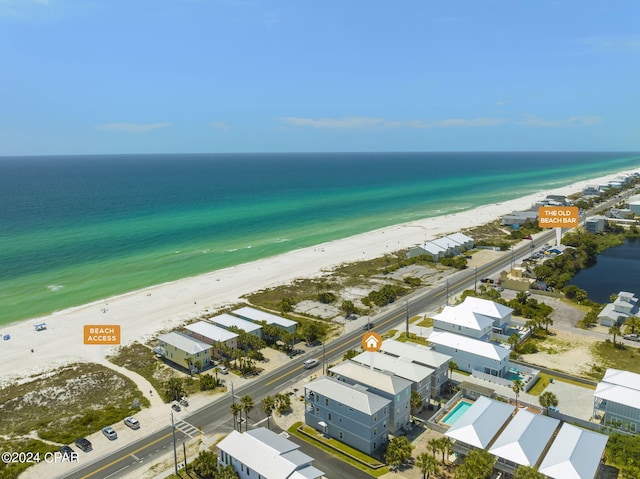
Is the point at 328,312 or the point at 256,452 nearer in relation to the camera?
the point at 256,452

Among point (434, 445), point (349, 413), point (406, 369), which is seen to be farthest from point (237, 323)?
point (434, 445)

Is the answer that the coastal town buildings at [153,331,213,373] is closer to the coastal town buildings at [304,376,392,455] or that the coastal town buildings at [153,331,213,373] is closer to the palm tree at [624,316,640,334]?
the coastal town buildings at [304,376,392,455]

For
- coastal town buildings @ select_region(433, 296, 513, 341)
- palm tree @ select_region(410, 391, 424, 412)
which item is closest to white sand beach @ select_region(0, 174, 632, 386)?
coastal town buildings @ select_region(433, 296, 513, 341)

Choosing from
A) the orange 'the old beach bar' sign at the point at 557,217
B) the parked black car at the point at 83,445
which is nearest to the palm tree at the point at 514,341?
the parked black car at the point at 83,445

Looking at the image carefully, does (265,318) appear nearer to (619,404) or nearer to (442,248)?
(619,404)

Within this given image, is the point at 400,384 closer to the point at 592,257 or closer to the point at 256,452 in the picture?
the point at 256,452

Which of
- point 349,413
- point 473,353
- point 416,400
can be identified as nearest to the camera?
point 349,413

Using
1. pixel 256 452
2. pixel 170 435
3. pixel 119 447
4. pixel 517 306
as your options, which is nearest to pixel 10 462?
pixel 119 447
